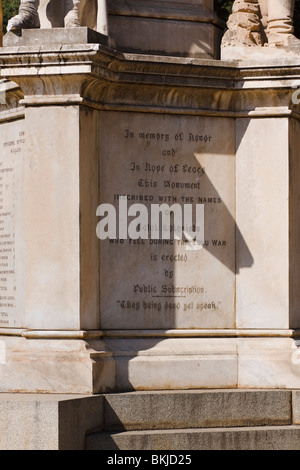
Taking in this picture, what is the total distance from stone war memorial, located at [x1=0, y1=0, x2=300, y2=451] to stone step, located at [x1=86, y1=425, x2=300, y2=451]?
0.01 metres

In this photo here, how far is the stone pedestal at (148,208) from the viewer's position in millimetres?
10109

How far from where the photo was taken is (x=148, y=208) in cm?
1072

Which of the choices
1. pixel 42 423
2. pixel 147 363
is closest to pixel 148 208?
pixel 147 363

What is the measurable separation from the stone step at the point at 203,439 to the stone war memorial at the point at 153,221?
0.01 m

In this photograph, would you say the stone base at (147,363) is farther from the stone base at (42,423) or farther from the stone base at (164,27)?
the stone base at (164,27)

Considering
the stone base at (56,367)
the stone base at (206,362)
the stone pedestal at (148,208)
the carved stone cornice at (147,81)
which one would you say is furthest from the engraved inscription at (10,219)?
the stone base at (206,362)

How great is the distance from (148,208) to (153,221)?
5.0 inches

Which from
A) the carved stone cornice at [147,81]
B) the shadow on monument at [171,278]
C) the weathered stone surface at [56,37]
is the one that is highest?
the weathered stone surface at [56,37]

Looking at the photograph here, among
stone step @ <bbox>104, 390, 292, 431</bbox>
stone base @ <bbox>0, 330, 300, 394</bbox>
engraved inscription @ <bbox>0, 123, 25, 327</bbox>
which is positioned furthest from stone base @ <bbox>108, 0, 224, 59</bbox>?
stone step @ <bbox>104, 390, 292, 431</bbox>

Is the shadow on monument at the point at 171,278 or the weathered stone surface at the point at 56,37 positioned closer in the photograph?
the weathered stone surface at the point at 56,37

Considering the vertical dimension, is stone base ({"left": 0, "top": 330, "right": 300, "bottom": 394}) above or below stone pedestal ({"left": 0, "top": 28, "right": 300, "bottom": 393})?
below

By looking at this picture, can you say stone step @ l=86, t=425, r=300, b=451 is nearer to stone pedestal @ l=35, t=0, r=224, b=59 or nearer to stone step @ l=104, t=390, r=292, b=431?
stone step @ l=104, t=390, r=292, b=431

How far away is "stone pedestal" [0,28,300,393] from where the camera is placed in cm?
1011

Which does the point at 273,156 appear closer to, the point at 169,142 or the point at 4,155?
the point at 169,142
